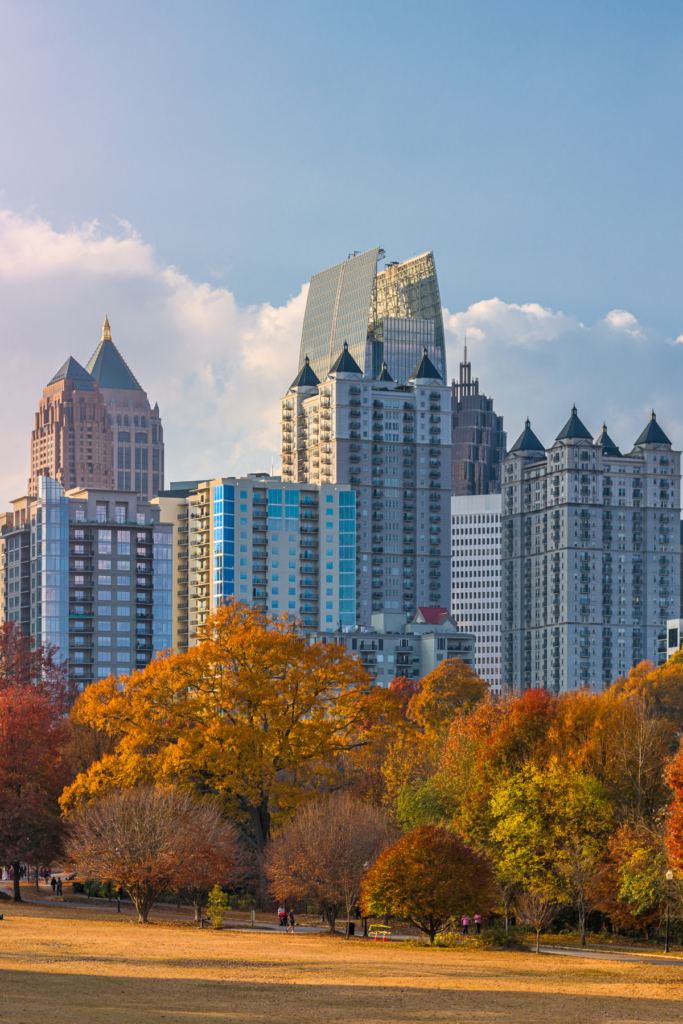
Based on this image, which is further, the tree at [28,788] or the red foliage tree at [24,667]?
the red foliage tree at [24,667]

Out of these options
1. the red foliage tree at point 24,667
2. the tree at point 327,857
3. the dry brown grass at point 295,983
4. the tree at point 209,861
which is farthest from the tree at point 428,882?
the red foliage tree at point 24,667

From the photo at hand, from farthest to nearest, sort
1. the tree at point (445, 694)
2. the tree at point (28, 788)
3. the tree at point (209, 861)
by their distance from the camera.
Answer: the tree at point (445, 694) < the tree at point (28, 788) < the tree at point (209, 861)

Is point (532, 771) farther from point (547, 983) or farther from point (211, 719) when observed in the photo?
point (547, 983)

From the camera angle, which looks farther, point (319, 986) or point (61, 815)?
point (61, 815)

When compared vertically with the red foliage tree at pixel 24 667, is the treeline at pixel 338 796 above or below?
below

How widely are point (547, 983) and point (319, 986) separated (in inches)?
350

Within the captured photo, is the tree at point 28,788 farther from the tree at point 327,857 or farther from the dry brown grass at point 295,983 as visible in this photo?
the dry brown grass at point 295,983

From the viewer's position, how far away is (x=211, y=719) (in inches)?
3322

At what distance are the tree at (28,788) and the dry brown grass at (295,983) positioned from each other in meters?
22.0

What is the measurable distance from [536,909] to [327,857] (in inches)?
435

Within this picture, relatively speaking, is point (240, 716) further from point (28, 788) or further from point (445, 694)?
point (445, 694)

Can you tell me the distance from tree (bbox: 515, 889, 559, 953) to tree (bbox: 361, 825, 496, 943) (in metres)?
6.43

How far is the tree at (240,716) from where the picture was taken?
8256 cm

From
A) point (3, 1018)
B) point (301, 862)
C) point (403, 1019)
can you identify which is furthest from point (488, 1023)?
point (301, 862)
